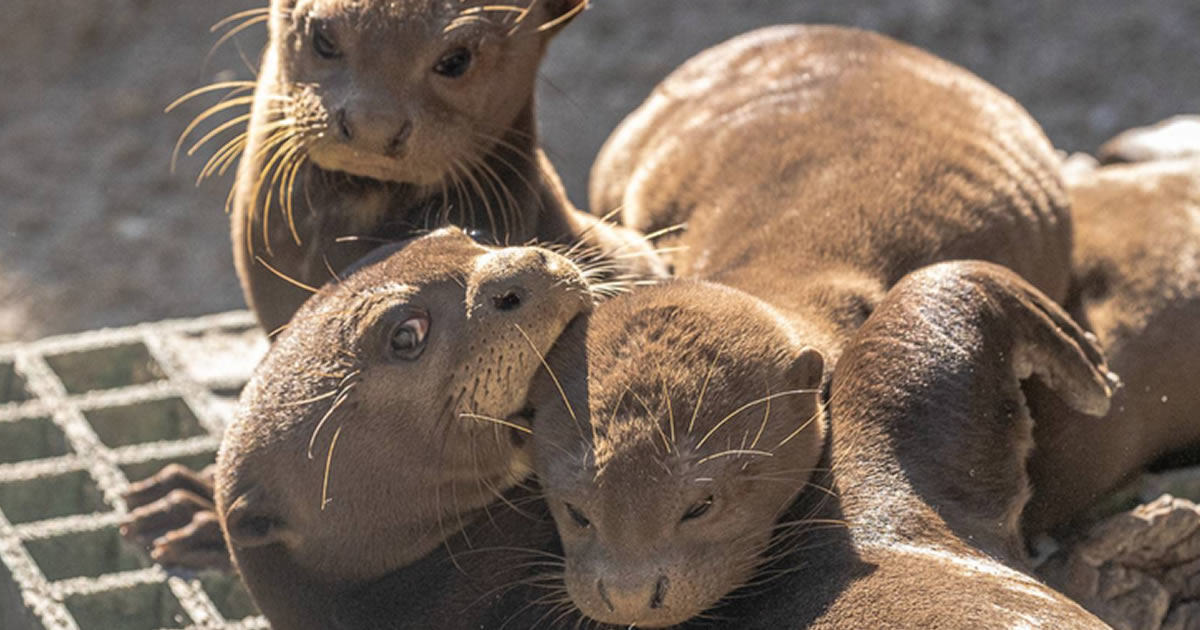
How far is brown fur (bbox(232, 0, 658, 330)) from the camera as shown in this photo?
4.08 metres

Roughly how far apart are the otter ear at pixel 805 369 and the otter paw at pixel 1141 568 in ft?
3.03

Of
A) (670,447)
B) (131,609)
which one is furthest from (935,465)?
(131,609)

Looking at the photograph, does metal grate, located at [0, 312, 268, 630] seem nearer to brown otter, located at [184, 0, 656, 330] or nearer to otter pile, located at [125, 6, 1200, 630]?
otter pile, located at [125, 6, 1200, 630]

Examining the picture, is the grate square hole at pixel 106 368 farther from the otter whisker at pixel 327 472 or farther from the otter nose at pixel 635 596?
the otter nose at pixel 635 596

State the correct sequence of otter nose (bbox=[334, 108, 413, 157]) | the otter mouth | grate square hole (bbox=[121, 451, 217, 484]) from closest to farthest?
otter nose (bbox=[334, 108, 413, 157])
the otter mouth
grate square hole (bbox=[121, 451, 217, 484])

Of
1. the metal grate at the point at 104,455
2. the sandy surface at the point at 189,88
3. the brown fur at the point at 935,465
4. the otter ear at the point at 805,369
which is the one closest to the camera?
the brown fur at the point at 935,465

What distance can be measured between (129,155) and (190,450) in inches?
153

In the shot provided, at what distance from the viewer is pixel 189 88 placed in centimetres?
899

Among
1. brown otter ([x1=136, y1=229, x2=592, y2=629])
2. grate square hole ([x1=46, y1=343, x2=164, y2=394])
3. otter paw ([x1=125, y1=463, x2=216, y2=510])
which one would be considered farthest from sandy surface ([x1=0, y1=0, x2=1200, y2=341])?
brown otter ([x1=136, y1=229, x2=592, y2=629])

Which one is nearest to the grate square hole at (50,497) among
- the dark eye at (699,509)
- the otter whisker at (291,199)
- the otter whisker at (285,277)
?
the otter whisker at (285,277)

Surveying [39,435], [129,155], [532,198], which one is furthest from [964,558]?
[129,155]

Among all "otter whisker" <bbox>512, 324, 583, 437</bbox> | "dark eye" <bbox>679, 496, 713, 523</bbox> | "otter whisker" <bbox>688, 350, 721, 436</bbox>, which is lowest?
"dark eye" <bbox>679, 496, 713, 523</bbox>

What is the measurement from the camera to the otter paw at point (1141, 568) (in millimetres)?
4109

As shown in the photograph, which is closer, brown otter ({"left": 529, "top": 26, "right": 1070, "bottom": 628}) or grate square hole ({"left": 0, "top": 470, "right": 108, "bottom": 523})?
brown otter ({"left": 529, "top": 26, "right": 1070, "bottom": 628})
